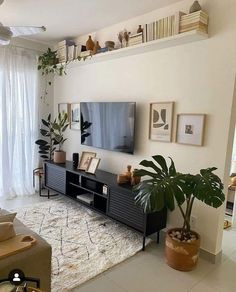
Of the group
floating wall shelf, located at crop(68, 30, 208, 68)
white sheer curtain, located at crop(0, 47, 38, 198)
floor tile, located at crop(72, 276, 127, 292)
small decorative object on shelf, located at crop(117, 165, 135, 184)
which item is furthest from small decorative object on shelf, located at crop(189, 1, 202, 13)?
white sheer curtain, located at crop(0, 47, 38, 198)

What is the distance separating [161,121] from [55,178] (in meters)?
1.90

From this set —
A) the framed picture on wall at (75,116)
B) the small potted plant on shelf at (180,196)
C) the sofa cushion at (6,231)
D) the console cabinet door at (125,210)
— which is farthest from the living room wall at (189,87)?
the sofa cushion at (6,231)

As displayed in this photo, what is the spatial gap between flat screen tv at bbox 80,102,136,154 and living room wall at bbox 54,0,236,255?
12 centimetres

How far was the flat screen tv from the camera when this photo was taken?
9.82 ft

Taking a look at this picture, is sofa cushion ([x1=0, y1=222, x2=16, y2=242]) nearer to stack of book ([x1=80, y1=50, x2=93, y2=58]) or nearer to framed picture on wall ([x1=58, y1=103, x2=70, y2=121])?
stack of book ([x1=80, y1=50, x2=93, y2=58])

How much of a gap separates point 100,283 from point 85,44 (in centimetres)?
308

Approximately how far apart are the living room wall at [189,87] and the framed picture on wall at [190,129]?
0.17 feet

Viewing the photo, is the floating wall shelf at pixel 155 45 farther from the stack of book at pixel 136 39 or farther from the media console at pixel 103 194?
the media console at pixel 103 194

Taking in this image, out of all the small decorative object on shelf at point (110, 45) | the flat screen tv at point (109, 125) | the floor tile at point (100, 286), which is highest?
the small decorative object on shelf at point (110, 45)

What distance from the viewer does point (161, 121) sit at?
2.74 m

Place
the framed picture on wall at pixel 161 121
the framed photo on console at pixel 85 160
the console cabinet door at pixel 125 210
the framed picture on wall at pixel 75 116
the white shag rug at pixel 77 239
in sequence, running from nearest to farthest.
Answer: the white shag rug at pixel 77 239 < the console cabinet door at pixel 125 210 < the framed picture on wall at pixel 161 121 < the framed photo on console at pixel 85 160 < the framed picture on wall at pixel 75 116

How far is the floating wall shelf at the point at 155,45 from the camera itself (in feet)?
7.51

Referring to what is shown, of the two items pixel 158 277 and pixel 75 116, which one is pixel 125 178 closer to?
pixel 158 277

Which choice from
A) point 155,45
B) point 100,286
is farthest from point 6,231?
point 155,45
